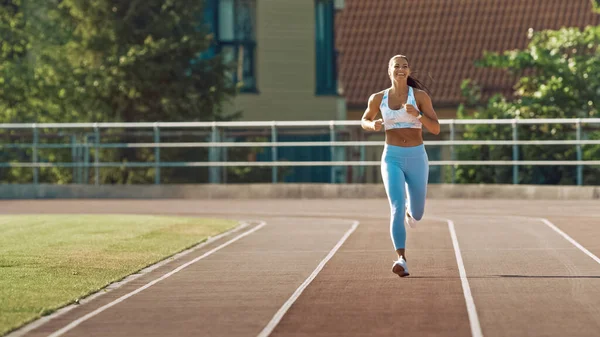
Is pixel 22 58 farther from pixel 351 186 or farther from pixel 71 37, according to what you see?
pixel 351 186

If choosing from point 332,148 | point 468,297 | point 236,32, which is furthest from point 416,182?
point 236,32

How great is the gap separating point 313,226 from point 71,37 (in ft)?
43.3

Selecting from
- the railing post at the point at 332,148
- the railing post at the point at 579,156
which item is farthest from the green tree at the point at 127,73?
the railing post at the point at 579,156

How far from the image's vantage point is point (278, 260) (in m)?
15.8

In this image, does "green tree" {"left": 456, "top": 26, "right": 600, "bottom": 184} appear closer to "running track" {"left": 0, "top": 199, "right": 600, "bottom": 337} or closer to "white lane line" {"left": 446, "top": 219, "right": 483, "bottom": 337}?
"running track" {"left": 0, "top": 199, "right": 600, "bottom": 337}

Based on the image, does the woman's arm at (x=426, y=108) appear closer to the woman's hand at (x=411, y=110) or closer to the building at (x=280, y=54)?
the woman's hand at (x=411, y=110)

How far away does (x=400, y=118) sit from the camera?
13.8 meters

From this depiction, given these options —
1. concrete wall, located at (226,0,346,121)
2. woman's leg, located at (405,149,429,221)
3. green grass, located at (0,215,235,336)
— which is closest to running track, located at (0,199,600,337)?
green grass, located at (0,215,235,336)

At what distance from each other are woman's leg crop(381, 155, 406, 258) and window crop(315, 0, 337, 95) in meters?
23.0

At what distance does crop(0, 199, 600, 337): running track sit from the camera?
10.5 m

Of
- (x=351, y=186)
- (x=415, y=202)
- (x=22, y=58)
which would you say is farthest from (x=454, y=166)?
(x=415, y=202)

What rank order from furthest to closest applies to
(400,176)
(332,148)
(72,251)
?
(332,148) < (72,251) < (400,176)

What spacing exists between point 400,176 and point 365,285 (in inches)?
49.5

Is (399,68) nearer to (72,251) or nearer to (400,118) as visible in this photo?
(400,118)
